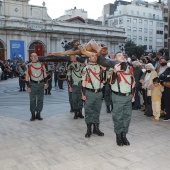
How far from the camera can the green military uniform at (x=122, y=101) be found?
5535 mm

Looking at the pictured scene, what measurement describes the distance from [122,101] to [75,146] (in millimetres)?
1327

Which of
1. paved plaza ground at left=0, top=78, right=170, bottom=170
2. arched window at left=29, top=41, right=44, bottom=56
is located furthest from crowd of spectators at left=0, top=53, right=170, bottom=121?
arched window at left=29, top=41, right=44, bottom=56

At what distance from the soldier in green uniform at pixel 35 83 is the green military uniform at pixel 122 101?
302cm

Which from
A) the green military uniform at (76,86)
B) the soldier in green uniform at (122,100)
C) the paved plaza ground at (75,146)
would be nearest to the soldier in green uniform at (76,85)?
the green military uniform at (76,86)

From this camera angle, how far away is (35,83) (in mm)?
7875

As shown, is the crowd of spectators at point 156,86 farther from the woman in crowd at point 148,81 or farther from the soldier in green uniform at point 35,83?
the soldier in green uniform at point 35,83

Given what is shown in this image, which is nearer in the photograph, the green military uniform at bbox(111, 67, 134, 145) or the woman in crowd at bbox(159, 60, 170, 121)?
the green military uniform at bbox(111, 67, 134, 145)

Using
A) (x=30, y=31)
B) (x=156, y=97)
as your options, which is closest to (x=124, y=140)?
(x=156, y=97)

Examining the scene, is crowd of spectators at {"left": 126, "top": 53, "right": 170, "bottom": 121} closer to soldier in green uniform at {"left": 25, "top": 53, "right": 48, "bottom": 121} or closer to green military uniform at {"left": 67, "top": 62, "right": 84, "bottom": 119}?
green military uniform at {"left": 67, "top": 62, "right": 84, "bottom": 119}

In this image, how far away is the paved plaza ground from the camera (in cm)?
462

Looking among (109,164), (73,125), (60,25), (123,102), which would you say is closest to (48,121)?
(73,125)

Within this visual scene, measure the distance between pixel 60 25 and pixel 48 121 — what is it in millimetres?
33575

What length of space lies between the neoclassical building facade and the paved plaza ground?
93.1 feet

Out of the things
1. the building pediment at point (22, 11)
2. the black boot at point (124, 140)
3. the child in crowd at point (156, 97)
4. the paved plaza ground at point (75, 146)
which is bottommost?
the paved plaza ground at point (75, 146)
